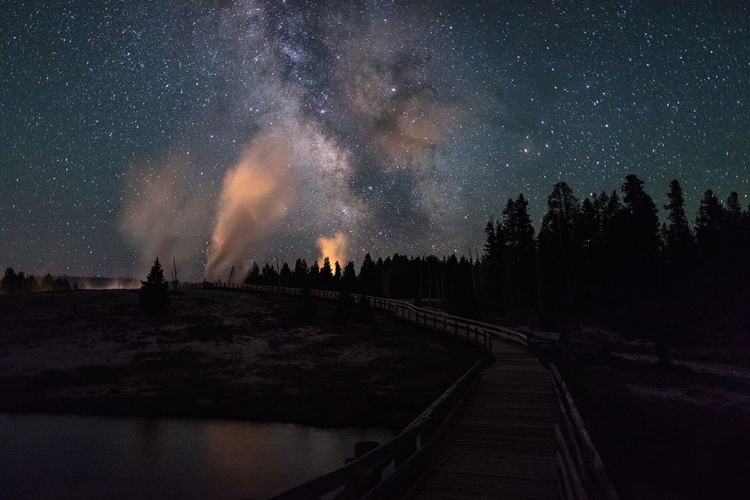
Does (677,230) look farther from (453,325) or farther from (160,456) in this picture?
(160,456)

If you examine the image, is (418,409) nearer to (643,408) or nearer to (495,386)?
(495,386)

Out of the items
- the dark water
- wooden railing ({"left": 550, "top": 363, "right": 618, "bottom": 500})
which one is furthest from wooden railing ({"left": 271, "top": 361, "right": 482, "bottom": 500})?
the dark water

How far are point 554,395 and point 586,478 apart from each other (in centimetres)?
1023

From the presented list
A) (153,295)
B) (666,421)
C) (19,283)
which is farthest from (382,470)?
(19,283)

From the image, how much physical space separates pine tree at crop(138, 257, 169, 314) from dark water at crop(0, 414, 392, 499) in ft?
103

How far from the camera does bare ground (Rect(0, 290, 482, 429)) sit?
26.0 meters

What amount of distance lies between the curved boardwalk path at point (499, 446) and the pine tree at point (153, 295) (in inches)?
1797

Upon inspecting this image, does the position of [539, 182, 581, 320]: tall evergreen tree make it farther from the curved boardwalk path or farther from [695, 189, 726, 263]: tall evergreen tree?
the curved boardwalk path

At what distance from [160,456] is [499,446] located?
13.1 metres

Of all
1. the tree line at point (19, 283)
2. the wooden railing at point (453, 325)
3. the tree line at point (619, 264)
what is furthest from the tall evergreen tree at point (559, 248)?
the tree line at point (19, 283)

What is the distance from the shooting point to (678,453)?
16234mm

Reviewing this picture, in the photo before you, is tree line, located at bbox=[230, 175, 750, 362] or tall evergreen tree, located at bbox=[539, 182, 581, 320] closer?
tree line, located at bbox=[230, 175, 750, 362]

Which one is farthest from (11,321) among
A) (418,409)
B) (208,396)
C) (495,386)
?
(495,386)

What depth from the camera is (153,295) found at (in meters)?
57.3
